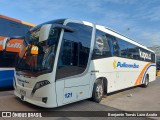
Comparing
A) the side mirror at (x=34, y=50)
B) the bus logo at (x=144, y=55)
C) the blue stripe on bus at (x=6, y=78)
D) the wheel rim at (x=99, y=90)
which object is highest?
the bus logo at (x=144, y=55)

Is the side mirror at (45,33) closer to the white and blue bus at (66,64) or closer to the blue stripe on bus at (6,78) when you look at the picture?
the white and blue bus at (66,64)

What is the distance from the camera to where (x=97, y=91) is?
7.47 m

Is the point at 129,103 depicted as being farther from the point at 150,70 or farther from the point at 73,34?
the point at 150,70

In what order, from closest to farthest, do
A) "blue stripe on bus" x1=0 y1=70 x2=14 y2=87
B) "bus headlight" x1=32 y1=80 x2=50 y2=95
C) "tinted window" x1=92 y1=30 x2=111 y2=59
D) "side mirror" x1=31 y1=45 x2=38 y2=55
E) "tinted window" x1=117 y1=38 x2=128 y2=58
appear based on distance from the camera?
"bus headlight" x1=32 y1=80 x2=50 y2=95 < "side mirror" x1=31 y1=45 x2=38 y2=55 < "tinted window" x1=92 y1=30 x2=111 y2=59 < "blue stripe on bus" x1=0 y1=70 x2=14 y2=87 < "tinted window" x1=117 y1=38 x2=128 y2=58

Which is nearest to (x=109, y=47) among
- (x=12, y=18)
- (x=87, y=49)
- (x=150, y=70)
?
(x=87, y=49)

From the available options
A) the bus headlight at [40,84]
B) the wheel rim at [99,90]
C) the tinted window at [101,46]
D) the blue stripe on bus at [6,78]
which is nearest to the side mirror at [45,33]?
the bus headlight at [40,84]

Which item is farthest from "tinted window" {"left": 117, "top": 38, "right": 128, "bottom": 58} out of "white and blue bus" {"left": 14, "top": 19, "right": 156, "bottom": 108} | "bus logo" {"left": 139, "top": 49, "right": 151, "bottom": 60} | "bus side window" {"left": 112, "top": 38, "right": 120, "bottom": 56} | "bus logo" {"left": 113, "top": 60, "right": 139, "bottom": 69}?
"bus logo" {"left": 139, "top": 49, "right": 151, "bottom": 60}

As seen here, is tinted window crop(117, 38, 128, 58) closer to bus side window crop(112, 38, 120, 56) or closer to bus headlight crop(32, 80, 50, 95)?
bus side window crop(112, 38, 120, 56)

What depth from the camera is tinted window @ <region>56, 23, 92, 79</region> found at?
→ 5.75m

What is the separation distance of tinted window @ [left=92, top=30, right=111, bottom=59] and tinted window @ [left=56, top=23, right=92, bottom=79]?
49cm

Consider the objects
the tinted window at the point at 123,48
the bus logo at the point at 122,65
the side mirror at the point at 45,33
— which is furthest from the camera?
the tinted window at the point at 123,48

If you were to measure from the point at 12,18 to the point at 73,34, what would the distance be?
14.9 feet

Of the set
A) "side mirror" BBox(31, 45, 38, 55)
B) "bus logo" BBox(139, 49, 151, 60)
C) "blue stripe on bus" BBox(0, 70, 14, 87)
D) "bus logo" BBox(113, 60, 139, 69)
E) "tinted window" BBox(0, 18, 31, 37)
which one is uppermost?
"tinted window" BBox(0, 18, 31, 37)

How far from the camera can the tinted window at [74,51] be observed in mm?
5754
